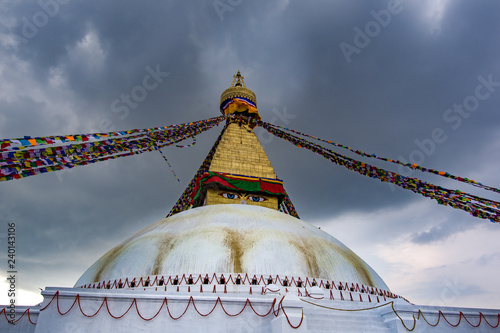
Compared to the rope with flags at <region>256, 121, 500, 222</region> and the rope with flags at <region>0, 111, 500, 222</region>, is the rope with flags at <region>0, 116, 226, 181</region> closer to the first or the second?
the rope with flags at <region>0, 111, 500, 222</region>

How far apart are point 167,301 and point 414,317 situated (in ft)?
15.2

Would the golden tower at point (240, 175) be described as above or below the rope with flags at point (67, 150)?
above

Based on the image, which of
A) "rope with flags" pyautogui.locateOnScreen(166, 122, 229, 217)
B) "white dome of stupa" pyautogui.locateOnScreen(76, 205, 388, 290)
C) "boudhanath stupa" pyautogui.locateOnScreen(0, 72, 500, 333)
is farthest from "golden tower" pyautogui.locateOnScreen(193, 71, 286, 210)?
"white dome of stupa" pyautogui.locateOnScreen(76, 205, 388, 290)

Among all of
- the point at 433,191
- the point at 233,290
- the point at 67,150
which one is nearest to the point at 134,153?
the point at 67,150

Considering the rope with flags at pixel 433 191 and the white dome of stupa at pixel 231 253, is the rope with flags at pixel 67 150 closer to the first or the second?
the white dome of stupa at pixel 231 253

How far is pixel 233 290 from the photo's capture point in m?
6.73

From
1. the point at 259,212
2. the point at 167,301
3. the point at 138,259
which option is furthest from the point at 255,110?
the point at 167,301

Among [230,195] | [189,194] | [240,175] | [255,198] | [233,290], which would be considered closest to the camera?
[233,290]

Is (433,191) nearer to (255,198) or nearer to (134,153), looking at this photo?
(255,198)

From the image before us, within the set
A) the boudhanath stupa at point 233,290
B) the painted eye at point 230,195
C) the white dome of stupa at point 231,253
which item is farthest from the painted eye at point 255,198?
the white dome of stupa at point 231,253

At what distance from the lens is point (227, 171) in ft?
39.8

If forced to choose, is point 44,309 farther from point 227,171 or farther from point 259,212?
point 227,171

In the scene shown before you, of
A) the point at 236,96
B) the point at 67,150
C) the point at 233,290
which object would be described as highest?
the point at 236,96

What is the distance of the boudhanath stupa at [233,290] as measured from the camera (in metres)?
5.62
